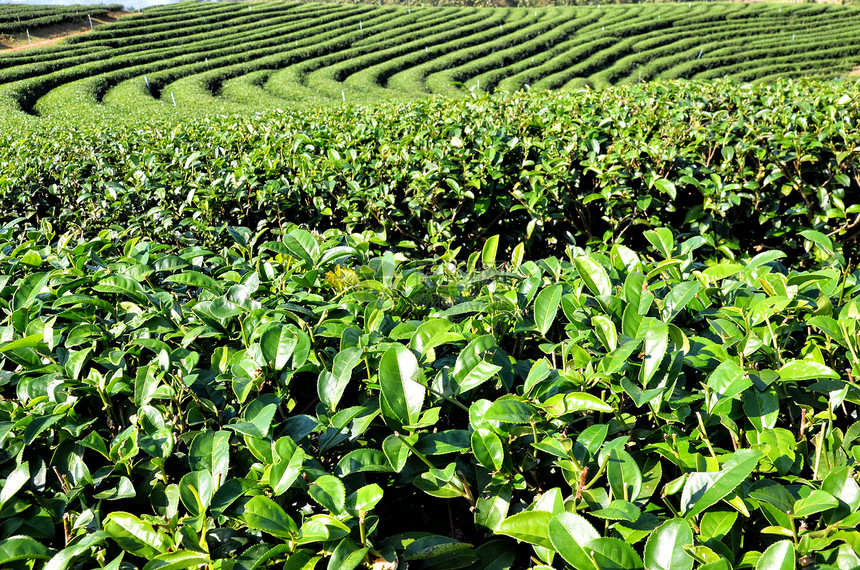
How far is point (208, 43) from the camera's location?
32469mm

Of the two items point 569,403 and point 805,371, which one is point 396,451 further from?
point 805,371

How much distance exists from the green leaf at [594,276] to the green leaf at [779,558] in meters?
0.69

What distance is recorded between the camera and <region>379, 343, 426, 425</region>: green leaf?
0.95 meters

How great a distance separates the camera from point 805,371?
36.4 inches

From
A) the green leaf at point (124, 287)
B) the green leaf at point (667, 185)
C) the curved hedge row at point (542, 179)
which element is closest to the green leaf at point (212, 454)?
the green leaf at point (124, 287)

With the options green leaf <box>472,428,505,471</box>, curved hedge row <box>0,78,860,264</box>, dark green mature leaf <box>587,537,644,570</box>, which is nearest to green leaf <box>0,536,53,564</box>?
green leaf <box>472,428,505,471</box>

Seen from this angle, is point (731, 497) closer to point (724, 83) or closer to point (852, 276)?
point (852, 276)

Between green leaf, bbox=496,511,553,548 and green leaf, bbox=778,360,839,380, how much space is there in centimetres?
51

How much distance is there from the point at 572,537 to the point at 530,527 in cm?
7

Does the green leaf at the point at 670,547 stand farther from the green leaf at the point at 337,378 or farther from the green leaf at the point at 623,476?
the green leaf at the point at 337,378

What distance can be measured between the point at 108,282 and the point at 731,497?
149cm

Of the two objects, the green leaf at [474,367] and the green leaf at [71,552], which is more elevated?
the green leaf at [474,367]

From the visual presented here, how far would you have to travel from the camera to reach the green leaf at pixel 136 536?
0.82m

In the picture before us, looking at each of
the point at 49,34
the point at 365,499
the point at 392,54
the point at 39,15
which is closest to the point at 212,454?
the point at 365,499
